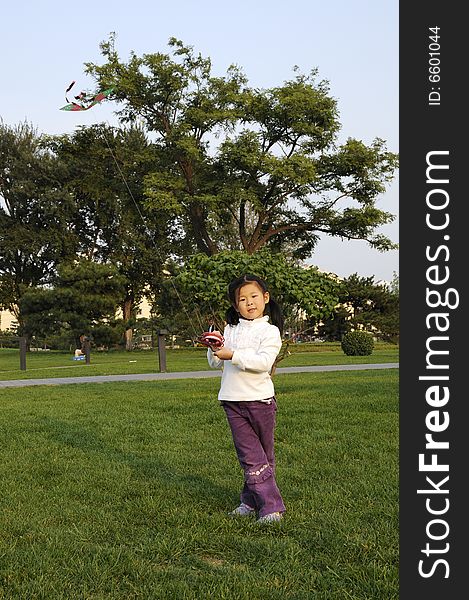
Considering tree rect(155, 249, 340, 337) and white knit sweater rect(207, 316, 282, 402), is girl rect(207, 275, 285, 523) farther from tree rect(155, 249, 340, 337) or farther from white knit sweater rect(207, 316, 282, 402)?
tree rect(155, 249, 340, 337)

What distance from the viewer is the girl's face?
4121 millimetres

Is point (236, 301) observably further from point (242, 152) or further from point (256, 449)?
point (242, 152)

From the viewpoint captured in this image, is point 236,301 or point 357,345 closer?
point 236,301

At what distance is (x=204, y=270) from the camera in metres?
12.3

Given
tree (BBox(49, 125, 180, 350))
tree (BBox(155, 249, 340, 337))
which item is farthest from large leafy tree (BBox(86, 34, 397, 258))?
tree (BBox(155, 249, 340, 337))

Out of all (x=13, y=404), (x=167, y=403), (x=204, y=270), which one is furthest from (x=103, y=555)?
(x=204, y=270)

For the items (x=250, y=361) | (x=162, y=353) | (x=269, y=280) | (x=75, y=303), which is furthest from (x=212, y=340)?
(x=75, y=303)

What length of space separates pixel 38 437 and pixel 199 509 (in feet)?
10.2

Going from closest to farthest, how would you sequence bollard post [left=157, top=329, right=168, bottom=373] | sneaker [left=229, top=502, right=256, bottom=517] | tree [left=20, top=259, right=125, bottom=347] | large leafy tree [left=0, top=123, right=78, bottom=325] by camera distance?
sneaker [left=229, top=502, right=256, bottom=517]
bollard post [left=157, top=329, right=168, bottom=373]
tree [left=20, top=259, right=125, bottom=347]
large leafy tree [left=0, top=123, right=78, bottom=325]

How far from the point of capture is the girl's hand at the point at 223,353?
384cm

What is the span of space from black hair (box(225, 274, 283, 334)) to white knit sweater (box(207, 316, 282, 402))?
0.44ft

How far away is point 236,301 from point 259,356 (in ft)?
1.31

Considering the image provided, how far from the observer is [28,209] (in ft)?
120

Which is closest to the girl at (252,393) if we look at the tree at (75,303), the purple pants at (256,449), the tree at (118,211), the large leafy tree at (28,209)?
the purple pants at (256,449)
